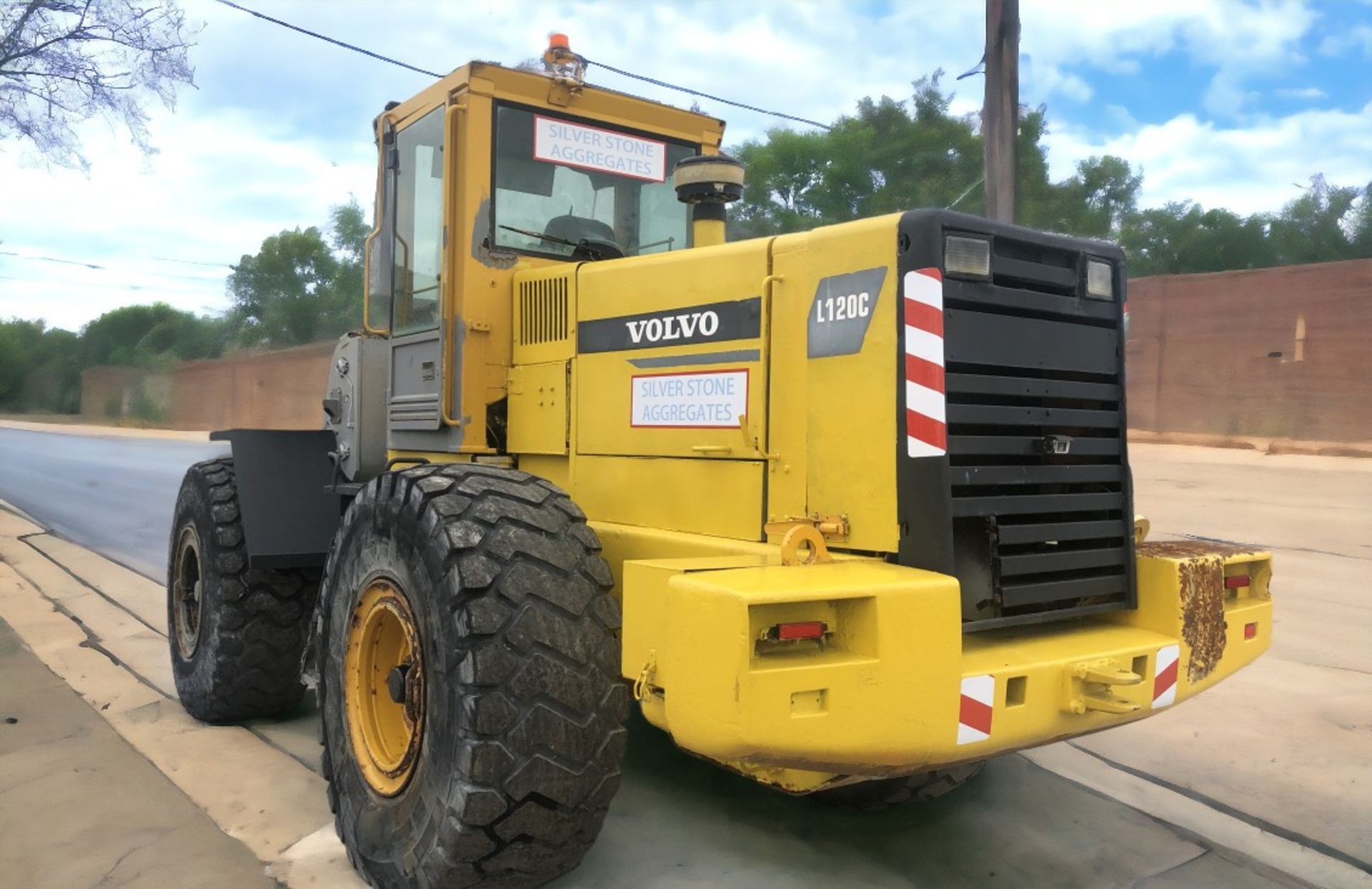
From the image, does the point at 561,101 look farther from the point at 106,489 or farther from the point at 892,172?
the point at 892,172

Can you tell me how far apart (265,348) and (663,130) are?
199 feet

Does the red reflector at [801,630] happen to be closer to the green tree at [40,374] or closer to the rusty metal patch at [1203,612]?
the rusty metal patch at [1203,612]

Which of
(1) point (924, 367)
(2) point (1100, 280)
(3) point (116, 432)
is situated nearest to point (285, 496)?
(1) point (924, 367)

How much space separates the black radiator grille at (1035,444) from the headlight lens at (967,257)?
0.04 metres

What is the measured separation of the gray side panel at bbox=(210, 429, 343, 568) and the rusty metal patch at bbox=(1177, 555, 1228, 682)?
380cm

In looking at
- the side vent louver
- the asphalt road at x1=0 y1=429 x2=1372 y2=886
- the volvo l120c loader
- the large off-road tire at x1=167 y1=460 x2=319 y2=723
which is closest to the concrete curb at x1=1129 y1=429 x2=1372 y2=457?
the asphalt road at x1=0 y1=429 x2=1372 y2=886

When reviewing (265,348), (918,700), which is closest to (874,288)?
(918,700)

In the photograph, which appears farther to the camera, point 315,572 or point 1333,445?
point 1333,445

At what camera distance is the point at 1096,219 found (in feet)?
117

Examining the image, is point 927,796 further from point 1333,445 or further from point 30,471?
point 30,471

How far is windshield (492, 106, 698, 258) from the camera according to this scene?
452cm

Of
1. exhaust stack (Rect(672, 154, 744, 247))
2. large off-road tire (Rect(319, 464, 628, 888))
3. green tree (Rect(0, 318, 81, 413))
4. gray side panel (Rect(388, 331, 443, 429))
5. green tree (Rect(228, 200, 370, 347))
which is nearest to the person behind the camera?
large off-road tire (Rect(319, 464, 628, 888))

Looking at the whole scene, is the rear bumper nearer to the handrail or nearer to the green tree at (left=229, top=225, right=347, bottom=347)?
the handrail

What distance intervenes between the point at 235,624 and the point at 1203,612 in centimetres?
429
